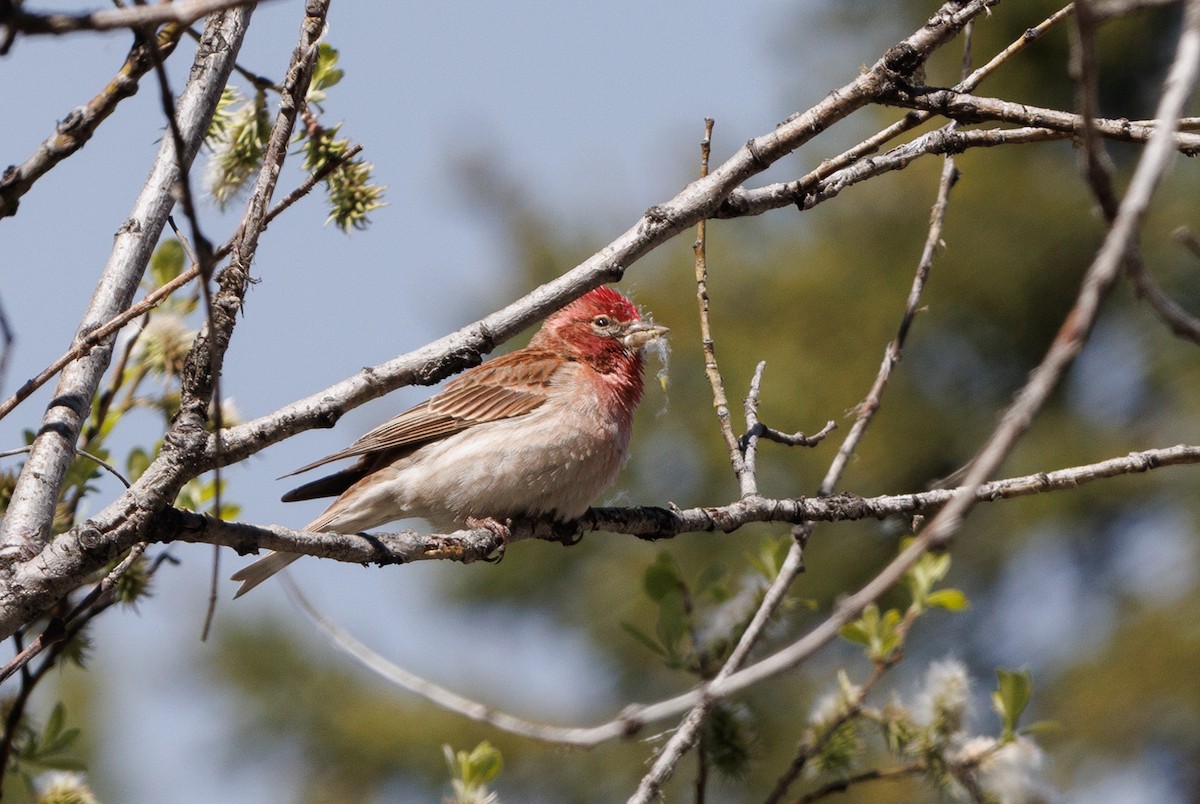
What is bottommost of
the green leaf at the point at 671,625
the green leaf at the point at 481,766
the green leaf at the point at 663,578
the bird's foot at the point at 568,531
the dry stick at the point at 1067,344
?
the green leaf at the point at 481,766

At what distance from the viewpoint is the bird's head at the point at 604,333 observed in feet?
21.2

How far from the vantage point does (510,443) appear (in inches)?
221

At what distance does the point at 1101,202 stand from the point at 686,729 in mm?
2397

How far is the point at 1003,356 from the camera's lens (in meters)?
12.8

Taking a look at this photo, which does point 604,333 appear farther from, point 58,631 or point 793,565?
point 58,631

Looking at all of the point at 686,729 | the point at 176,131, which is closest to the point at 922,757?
the point at 686,729

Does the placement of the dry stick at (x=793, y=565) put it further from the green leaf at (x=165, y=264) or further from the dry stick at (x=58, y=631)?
the green leaf at (x=165, y=264)

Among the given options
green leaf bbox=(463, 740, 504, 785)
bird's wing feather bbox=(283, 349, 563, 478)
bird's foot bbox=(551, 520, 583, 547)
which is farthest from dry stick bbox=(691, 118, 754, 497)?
bird's wing feather bbox=(283, 349, 563, 478)

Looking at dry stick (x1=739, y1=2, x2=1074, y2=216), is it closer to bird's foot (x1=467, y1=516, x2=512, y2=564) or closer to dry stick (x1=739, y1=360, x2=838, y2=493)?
dry stick (x1=739, y1=360, x2=838, y2=493)

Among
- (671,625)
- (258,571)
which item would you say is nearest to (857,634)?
(671,625)

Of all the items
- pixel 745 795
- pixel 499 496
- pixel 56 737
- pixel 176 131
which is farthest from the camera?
pixel 745 795

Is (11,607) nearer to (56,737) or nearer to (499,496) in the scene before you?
(56,737)

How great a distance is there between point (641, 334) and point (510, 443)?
1.18m

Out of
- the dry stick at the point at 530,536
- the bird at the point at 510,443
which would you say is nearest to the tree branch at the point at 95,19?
the dry stick at the point at 530,536
